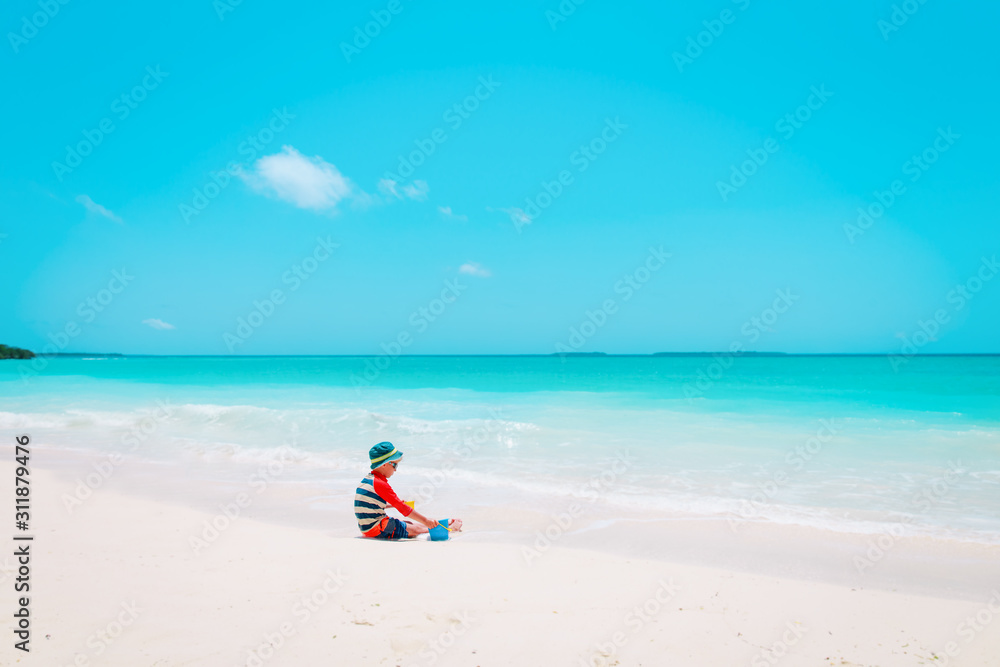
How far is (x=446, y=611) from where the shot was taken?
409cm

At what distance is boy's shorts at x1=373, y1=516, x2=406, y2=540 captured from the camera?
20.4ft

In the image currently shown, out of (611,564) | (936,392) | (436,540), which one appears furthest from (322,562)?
(936,392)

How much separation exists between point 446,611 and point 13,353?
143 meters

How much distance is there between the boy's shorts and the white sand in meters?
0.37

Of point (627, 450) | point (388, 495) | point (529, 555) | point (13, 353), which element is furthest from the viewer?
point (13, 353)

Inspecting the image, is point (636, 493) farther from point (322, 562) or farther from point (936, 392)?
point (936, 392)

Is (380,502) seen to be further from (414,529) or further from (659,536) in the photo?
(659,536)

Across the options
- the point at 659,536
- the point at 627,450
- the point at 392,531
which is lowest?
the point at 392,531

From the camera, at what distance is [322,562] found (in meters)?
5.20

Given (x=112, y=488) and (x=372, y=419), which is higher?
(x=372, y=419)

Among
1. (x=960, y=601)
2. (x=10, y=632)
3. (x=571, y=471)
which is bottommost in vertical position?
(x=10, y=632)

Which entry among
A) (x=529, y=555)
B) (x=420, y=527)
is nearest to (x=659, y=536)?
(x=529, y=555)

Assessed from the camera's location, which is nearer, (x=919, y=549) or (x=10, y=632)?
(x=10, y=632)

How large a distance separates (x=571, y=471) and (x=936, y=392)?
30374 mm
